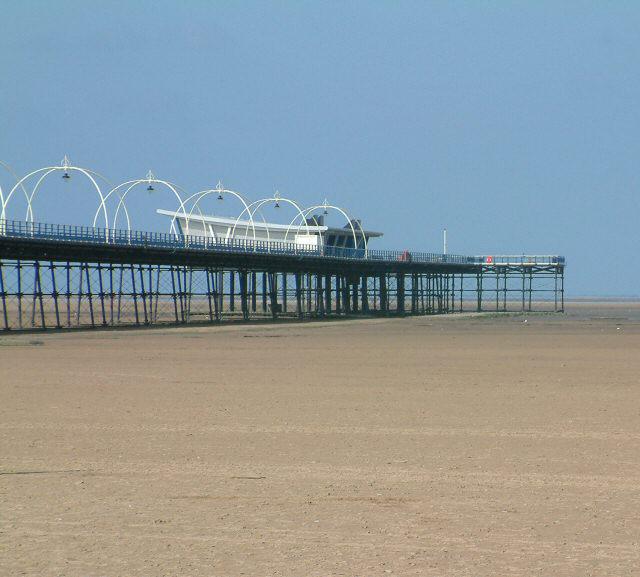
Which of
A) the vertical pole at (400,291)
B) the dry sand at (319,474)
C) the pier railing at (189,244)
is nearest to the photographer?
the dry sand at (319,474)

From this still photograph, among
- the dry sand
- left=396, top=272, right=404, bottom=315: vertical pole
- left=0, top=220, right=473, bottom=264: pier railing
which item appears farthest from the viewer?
left=396, top=272, right=404, bottom=315: vertical pole

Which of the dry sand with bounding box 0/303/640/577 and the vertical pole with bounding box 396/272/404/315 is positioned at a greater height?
the dry sand with bounding box 0/303/640/577

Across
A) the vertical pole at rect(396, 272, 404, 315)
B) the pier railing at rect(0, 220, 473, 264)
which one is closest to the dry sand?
the pier railing at rect(0, 220, 473, 264)

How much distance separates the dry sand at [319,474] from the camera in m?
7.61

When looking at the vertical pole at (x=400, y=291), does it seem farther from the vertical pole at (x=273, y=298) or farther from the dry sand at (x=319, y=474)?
the dry sand at (x=319, y=474)

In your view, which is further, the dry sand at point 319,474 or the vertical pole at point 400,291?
the vertical pole at point 400,291

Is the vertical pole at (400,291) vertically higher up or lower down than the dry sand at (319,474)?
lower down

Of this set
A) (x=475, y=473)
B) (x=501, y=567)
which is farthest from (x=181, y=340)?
(x=501, y=567)

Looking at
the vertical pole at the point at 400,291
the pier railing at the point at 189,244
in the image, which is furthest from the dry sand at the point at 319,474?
the vertical pole at the point at 400,291

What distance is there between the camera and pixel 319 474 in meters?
10.5

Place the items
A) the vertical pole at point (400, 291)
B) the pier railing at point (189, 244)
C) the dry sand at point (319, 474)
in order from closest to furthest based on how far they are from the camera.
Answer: the dry sand at point (319, 474)
the pier railing at point (189, 244)
the vertical pole at point (400, 291)

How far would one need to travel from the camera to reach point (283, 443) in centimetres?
1235

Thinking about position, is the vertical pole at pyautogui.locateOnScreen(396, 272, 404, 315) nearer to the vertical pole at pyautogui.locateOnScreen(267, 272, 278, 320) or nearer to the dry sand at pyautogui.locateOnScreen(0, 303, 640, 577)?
the vertical pole at pyautogui.locateOnScreen(267, 272, 278, 320)

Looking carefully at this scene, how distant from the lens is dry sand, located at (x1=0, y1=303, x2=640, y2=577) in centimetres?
761
